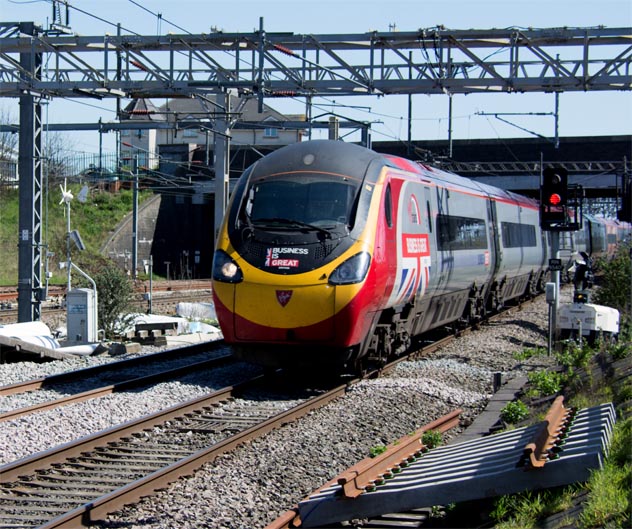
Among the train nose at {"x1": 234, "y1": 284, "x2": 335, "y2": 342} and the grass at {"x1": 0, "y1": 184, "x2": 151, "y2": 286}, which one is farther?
the grass at {"x1": 0, "y1": 184, "x2": 151, "y2": 286}

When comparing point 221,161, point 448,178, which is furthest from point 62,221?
point 448,178

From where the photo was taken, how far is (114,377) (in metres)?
13.1

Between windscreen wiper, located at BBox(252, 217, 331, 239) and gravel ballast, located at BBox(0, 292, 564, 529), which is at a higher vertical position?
windscreen wiper, located at BBox(252, 217, 331, 239)

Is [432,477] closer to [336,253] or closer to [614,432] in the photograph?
[614,432]

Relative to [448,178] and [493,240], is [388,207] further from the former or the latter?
[493,240]

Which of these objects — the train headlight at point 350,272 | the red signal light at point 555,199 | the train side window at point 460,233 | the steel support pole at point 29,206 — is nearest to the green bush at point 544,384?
the train headlight at point 350,272

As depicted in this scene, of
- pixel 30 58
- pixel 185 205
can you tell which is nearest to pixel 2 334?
pixel 30 58

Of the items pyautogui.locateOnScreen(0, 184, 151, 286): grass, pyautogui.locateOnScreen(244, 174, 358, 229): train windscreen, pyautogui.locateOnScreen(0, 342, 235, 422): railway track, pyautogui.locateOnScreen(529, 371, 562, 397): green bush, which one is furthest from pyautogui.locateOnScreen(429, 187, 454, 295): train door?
pyautogui.locateOnScreen(0, 184, 151, 286): grass

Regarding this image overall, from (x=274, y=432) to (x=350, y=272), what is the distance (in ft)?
8.70

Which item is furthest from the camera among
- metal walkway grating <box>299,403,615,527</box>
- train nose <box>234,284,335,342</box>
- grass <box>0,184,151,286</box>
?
grass <box>0,184,151,286</box>

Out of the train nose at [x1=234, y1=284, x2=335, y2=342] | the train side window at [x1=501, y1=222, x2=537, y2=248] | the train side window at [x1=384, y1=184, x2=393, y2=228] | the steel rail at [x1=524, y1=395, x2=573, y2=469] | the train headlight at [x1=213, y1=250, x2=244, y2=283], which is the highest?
the train side window at [x1=384, y1=184, x2=393, y2=228]

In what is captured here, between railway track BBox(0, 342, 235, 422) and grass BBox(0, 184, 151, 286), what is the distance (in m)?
24.7

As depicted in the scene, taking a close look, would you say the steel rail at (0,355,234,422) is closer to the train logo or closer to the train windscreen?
the train logo

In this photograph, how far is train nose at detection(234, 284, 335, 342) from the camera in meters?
11.2
